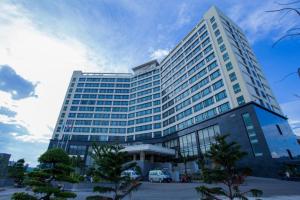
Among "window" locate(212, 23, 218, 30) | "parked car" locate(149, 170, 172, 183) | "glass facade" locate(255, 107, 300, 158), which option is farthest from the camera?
"window" locate(212, 23, 218, 30)

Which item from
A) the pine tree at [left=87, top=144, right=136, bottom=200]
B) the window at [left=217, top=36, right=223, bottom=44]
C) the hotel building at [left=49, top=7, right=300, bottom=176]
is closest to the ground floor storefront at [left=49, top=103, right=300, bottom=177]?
the hotel building at [left=49, top=7, right=300, bottom=176]

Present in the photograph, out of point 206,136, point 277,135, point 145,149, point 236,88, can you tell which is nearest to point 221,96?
point 236,88

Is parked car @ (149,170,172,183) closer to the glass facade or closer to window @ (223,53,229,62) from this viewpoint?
the glass facade

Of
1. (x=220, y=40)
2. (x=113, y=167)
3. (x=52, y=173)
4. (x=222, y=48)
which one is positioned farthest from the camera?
(x=220, y=40)

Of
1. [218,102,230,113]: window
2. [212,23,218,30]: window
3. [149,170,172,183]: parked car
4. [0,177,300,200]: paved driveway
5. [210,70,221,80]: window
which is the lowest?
[0,177,300,200]: paved driveway

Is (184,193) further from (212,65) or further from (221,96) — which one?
(212,65)

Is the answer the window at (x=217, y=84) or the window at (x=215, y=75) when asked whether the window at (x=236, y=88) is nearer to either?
the window at (x=217, y=84)

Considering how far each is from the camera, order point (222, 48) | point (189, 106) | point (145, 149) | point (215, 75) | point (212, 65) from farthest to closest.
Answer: point (189, 106) < point (212, 65) < point (222, 48) < point (215, 75) < point (145, 149)

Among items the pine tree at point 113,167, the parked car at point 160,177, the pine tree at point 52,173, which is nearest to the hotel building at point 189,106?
the parked car at point 160,177

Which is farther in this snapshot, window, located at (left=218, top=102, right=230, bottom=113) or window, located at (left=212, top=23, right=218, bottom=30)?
window, located at (left=212, top=23, right=218, bottom=30)

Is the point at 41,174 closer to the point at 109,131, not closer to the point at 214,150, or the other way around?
the point at 214,150

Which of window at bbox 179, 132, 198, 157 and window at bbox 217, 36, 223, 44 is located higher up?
window at bbox 217, 36, 223, 44

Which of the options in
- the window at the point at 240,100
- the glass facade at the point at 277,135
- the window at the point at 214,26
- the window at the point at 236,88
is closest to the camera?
the glass facade at the point at 277,135

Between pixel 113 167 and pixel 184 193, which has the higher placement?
pixel 113 167
